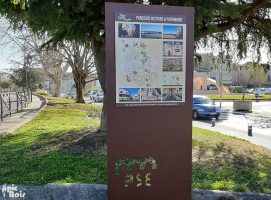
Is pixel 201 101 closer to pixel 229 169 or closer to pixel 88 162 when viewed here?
pixel 229 169

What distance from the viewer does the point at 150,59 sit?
186 inches

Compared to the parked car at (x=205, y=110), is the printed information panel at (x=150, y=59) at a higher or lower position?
higher

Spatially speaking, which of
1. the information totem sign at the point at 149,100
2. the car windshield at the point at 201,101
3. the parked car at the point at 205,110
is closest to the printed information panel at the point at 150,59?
the information totem sign at the point at 149,100

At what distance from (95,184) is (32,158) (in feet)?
8.18

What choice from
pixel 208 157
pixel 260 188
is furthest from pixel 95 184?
pixel 208 157

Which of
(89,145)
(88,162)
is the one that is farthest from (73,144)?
(88,162)

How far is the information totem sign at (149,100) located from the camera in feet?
15.1

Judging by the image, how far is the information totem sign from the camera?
4.60 metres

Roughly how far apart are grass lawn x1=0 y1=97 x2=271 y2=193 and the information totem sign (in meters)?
1.16

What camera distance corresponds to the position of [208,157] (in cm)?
814

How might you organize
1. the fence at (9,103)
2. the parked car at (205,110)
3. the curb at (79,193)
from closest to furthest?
the curb at (79,193), the fence at (9,103), the parked car at (205,110)

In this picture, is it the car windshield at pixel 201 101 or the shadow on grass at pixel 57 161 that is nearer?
the shadow on grass at pixel 57 161

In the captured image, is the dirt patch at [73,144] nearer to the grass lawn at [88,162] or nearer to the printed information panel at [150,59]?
the grass lawn at [88,162]

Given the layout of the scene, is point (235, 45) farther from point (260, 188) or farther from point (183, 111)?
point (183, 111)
